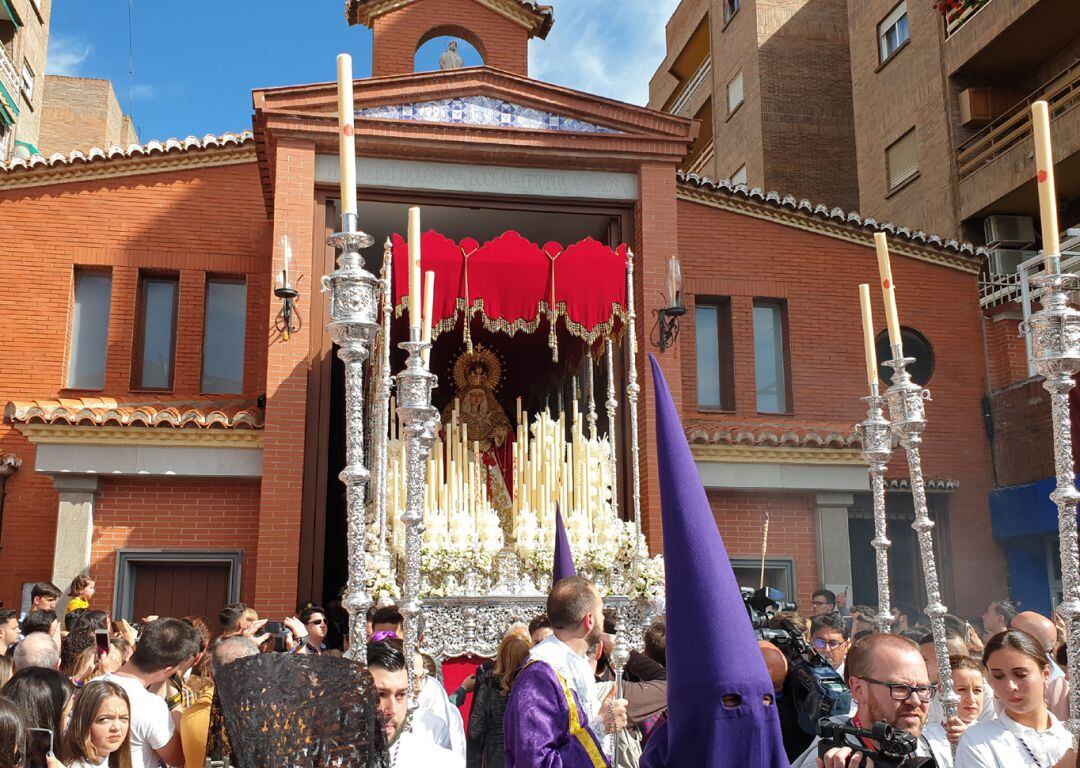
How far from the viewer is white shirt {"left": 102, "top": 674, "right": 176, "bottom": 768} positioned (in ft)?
16.3

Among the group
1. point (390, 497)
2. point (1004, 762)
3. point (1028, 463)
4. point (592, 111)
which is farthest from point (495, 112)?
point (1004, 762)

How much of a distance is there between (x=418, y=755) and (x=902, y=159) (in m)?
→ 20.8

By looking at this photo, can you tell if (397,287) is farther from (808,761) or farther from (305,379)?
(808,761)

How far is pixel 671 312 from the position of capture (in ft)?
41.7

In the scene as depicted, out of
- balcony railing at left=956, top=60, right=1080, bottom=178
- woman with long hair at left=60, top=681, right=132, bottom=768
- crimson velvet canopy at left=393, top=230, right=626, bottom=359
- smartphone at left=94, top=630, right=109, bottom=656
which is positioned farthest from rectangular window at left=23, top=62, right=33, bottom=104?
woman with long hair at left=60, top=681, right=132, bottom=768

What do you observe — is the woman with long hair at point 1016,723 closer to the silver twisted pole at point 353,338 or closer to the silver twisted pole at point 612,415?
the silver twisted pole at point 353,338

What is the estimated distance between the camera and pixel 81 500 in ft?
43.0

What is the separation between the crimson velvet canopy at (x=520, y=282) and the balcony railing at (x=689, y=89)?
1942 centimetres

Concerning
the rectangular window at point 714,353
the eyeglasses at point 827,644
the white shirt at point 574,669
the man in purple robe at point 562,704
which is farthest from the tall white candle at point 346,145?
the rectangular window at point 714,353

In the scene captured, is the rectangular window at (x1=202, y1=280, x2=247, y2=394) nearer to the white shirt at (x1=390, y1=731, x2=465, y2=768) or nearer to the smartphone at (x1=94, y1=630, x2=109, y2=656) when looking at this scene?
the smartphone at (x1=94, y1=630, x2=109, y2=656)

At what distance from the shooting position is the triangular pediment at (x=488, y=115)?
13.6m

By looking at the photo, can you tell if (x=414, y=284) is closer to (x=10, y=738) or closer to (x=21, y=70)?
(x=10, y=738)

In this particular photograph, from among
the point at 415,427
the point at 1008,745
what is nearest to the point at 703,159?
the point at 415,427

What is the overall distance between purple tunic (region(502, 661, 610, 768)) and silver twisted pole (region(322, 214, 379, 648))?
0.87 m
